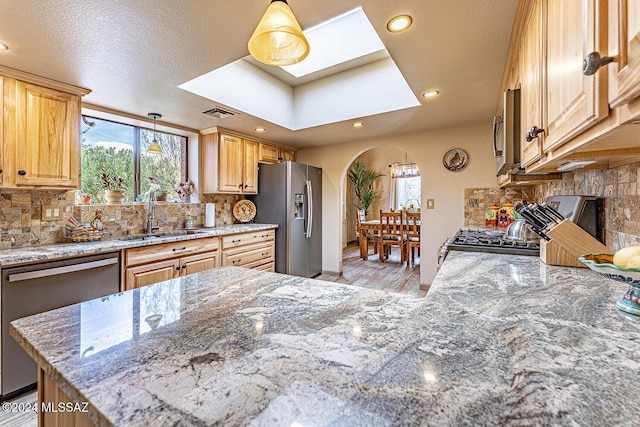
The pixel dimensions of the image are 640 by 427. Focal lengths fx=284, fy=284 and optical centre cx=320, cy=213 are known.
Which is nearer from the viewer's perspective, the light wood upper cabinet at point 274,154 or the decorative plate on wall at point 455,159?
the decorative plate on wall at point 455,159

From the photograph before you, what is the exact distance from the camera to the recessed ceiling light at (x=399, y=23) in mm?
1462

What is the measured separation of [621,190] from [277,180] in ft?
10.7

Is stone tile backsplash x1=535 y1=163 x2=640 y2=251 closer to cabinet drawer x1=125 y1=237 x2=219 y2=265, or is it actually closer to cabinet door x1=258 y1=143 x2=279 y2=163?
cabinet drawer x1=125 y1=237 x2=219 y2=265

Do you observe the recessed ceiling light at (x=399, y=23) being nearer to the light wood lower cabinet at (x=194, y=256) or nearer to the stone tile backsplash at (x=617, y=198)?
the stone tile backsplash at (x=617, y=198)

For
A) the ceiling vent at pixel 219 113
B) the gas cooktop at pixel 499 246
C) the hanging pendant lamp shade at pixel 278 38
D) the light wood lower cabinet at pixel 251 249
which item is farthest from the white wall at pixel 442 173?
the hanging pendant lamp shade at pixel 278 38

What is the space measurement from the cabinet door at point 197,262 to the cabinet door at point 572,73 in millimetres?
2857

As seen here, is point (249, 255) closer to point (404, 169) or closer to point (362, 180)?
point (362, 180)

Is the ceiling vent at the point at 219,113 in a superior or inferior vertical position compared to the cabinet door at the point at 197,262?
superior

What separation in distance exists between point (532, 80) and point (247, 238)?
3.04 meters

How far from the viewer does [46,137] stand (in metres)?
2.14

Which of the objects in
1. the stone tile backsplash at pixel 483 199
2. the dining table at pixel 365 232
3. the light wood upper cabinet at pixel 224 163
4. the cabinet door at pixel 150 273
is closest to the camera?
the cabinet door at pixel 150 273

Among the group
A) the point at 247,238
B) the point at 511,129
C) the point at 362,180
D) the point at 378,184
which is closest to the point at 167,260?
the point at 247,238

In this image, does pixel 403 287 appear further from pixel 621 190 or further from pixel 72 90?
pixel 72 90

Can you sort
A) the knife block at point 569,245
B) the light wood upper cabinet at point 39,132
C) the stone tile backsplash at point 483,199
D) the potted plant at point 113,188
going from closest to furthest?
Result: the knife block at point 569,245, the light wood upper cabinet at point 39,132, the potted plant at point 113,188, the stone tile backsplash at point 483,199
